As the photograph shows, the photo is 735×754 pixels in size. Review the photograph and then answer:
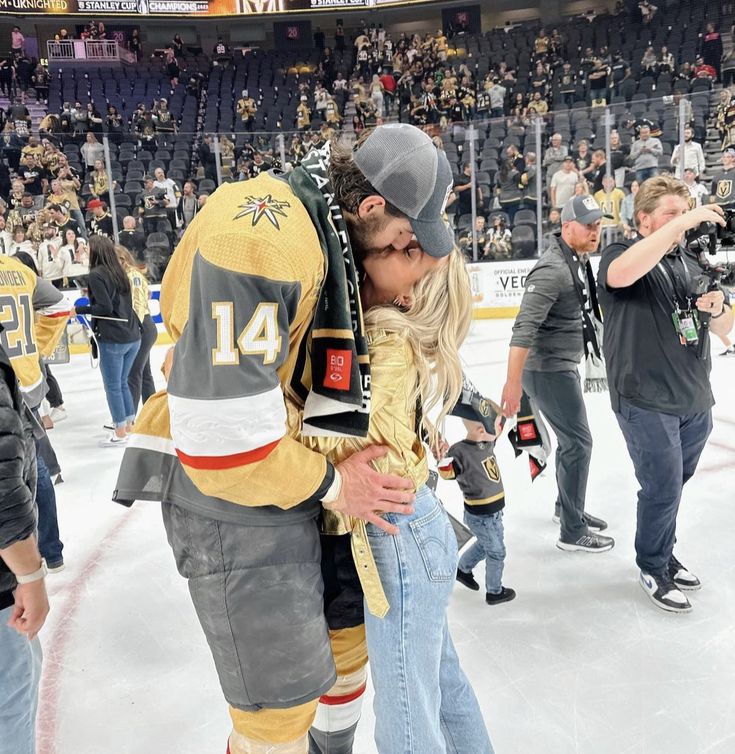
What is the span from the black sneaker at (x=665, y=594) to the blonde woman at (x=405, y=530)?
5.05ft

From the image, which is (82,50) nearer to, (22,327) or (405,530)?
(22,327)

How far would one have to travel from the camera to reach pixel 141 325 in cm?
470

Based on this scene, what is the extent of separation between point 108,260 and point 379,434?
3.84 m

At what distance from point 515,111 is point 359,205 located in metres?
14.8

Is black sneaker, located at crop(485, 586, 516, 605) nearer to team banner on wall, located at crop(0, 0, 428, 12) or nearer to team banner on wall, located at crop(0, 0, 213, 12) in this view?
team banner on wall, located at crop(0, 0, 428, 12)

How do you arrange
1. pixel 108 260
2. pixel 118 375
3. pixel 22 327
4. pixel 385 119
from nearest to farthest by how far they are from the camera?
pixel 22 327, pixel 108 260, pixel 118 375, pixel 385 119

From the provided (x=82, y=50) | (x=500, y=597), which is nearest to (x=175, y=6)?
(x=82, y=50)

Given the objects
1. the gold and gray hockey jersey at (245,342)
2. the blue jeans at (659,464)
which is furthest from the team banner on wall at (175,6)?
the gold and gray hockey jersey at (245,342)

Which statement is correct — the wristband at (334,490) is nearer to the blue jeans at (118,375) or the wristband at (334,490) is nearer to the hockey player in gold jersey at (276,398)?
the hockey player in gold jersey at (276,398)

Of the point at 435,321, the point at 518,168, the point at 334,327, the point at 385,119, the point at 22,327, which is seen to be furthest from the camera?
the point at 385,119

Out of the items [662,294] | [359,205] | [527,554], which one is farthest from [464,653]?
[359,205]

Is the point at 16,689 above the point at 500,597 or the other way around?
above

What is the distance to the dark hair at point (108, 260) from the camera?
14.7 ft

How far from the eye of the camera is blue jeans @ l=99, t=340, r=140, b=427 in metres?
4.60
